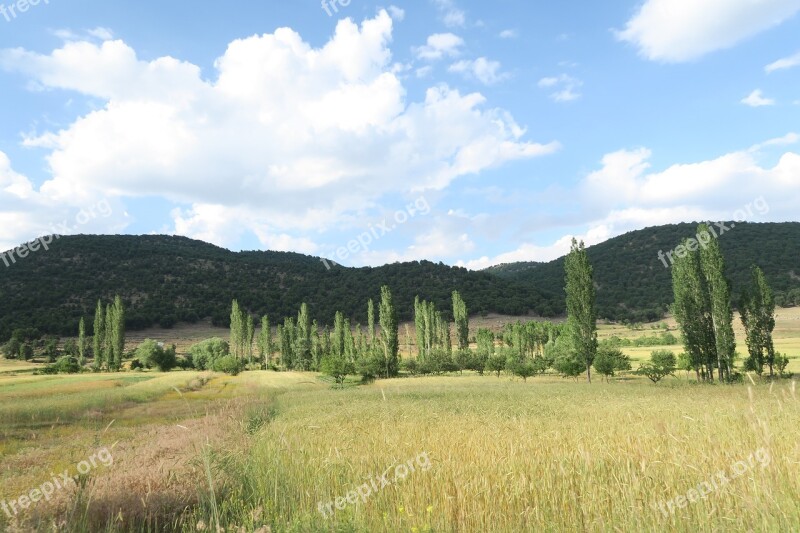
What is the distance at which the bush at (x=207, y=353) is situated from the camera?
307ft

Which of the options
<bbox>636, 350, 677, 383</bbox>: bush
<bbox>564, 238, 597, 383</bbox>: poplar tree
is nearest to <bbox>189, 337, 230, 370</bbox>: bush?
<bbox>564, 238, 597, 383</bbox>: poplar tree

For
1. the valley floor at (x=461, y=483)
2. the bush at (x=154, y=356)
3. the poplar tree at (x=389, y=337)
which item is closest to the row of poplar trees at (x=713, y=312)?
the valley floor at (x=461, y=483)

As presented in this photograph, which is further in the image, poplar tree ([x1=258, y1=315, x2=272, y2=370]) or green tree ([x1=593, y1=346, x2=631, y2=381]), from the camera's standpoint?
poplar tree ([x1=258, y1=315, x2=272, y2=370])

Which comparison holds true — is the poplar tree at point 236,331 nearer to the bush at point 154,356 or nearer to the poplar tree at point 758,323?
the bush at point 154,356

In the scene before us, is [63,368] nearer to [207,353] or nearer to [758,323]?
[207,353]

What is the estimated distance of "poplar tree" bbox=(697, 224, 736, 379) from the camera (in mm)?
43438

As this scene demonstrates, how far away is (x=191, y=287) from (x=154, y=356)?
90.3m

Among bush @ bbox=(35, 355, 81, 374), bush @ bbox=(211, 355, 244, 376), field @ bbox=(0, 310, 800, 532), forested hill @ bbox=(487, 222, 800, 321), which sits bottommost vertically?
bush @ bbox=(211, 355, 244, 376)

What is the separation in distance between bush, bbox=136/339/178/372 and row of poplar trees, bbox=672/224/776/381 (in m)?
84.1

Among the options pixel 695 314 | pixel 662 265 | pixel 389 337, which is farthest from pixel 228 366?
pixel 662 265

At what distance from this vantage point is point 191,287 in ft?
550

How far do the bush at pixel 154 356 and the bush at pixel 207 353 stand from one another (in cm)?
736

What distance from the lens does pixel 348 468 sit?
7234 mm

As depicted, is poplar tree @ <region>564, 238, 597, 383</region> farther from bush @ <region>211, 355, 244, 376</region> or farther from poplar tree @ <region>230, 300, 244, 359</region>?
poplar tree @ <region>230, 300, 244, 359</region>
